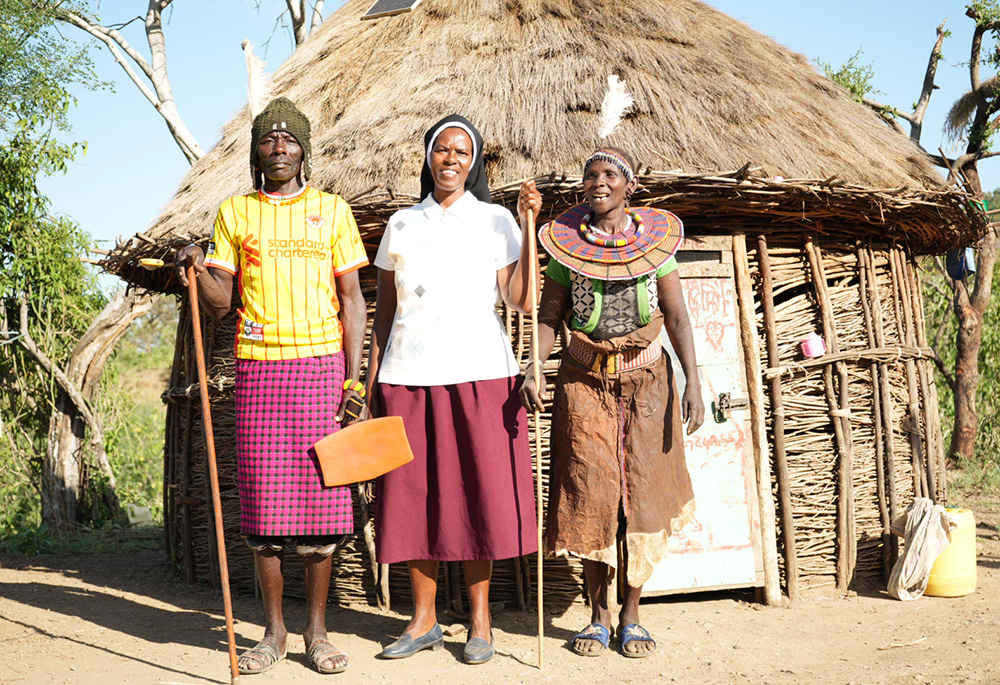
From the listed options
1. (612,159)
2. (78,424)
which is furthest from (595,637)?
(78,424)

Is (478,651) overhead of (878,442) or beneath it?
beneath

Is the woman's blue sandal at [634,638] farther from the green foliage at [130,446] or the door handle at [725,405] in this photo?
the green foliage at [130,446]

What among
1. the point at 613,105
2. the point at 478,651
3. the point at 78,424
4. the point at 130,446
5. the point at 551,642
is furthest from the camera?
the point at 130,446

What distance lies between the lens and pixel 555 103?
529 cm

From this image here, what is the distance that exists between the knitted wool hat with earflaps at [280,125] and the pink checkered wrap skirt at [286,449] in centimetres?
77

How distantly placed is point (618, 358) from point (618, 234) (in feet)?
1.62

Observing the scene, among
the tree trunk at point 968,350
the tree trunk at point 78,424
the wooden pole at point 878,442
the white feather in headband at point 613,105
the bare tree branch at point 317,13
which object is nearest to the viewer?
the white feather in headband at point 613,105

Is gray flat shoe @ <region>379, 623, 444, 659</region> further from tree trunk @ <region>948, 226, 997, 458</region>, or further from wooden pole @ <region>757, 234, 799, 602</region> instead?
tree trunk @ <region>948, 226, 997, 458</region>

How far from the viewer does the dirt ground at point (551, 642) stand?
3562 mm

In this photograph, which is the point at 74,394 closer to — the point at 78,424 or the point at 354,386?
the point at 78,424

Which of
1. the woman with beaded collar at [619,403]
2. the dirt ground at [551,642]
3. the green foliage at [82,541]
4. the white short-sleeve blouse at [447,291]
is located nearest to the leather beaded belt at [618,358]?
the woman with beaded collar at [619,403]

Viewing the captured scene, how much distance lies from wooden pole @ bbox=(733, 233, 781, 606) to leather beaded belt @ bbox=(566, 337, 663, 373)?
1.33 m

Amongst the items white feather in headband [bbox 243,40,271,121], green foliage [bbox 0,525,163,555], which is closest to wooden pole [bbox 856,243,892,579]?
white feather in headband [bbox 243,40,271,121]

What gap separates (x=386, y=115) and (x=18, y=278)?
4.82 metres
